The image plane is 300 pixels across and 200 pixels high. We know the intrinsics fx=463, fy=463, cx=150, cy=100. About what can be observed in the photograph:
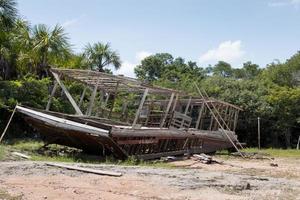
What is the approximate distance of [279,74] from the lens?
3888 cm

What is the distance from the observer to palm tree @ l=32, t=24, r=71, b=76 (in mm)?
24500

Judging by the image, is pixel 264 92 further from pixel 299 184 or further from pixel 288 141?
pixel 299 184

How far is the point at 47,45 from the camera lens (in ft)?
80.4

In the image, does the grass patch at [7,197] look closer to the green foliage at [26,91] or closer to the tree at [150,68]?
the green foliage at [26,91]

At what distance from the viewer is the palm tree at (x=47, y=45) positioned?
80.4ft

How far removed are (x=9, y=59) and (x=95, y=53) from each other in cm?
1195

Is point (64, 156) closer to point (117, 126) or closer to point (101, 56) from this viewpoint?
point (117, 126)

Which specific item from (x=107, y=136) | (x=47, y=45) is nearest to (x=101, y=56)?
(x=47, y=45)

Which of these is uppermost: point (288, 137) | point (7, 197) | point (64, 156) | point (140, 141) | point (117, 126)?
point (288, 137)

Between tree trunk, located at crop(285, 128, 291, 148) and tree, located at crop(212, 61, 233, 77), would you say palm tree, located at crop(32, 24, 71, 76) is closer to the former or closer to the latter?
tree trunk, located at crop(285, 128, 291, 148)

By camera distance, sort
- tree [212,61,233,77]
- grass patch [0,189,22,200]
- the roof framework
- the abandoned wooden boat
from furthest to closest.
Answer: tree [212,61,233,77]
the roof framework
the abandoned wooden boat
grass patch [0,189,22,200]

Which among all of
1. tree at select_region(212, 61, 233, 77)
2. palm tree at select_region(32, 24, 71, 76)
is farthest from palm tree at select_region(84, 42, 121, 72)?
tree at select_region(212, 61, 233, 77)

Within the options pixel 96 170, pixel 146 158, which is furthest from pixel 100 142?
pixel 96 170

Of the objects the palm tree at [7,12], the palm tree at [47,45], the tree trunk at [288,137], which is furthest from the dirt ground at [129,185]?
the tree trunk at [288,137]
